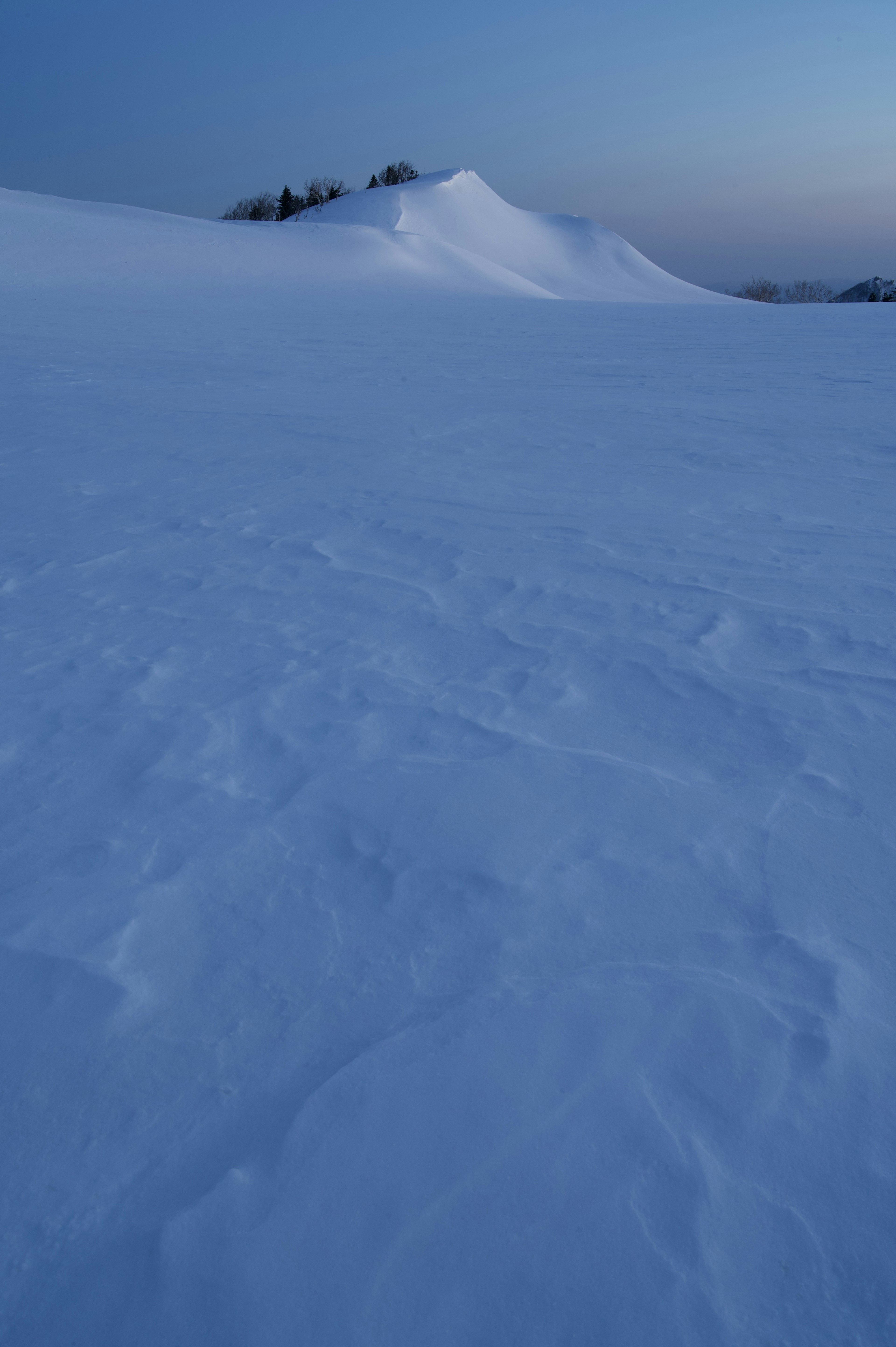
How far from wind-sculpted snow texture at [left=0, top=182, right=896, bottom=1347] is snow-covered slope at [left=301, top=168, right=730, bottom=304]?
Answer: 31.9m

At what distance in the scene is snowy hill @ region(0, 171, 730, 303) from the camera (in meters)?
17.7

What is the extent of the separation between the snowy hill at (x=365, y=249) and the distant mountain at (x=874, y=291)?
5.80 metres

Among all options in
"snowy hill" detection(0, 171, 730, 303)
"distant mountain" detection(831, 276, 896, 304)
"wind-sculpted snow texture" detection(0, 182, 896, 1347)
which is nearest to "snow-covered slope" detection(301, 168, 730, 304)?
"snowy hill" detection(0, 171, 730, 303)

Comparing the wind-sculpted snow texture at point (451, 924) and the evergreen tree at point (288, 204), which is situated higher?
the evergreen tree at point (288, 204)

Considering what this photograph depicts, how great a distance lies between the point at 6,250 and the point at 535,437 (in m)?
16.2

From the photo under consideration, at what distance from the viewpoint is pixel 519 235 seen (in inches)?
1540

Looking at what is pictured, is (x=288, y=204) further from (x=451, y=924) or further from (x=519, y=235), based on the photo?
(x=451, y=924)

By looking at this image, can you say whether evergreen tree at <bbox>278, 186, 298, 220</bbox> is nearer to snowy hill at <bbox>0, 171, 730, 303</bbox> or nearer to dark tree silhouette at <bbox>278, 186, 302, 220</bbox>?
dark tree silhouette at <bbox>278, 186, 302, 220</bbox>

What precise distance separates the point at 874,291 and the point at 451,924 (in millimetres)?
39659

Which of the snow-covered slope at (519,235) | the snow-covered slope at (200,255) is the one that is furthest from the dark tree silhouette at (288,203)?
the snow-covered slope at (200,255)

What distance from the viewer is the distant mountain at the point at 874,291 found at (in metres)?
33.4

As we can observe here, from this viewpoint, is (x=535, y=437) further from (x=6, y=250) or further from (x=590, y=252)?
(x=590, y=252)

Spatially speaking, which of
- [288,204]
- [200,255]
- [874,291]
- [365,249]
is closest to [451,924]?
[200,255]

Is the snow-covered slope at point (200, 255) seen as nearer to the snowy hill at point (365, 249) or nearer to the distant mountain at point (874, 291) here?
the snowy hill at point (365, 249)
